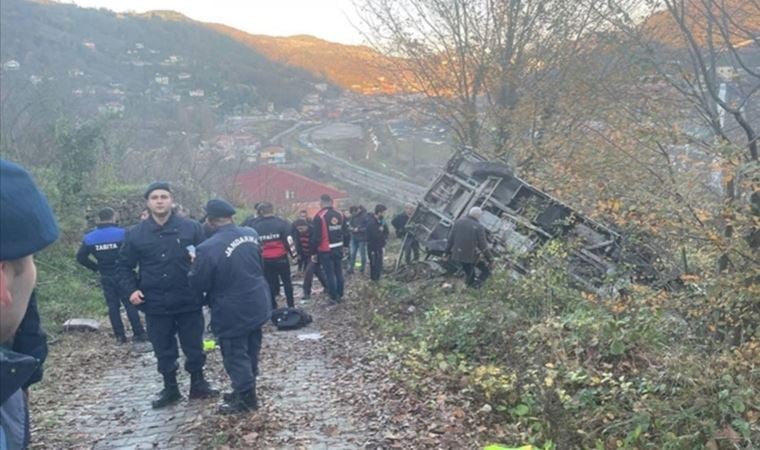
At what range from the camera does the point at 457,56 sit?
1691cm

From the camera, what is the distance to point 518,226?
11516 millimetres

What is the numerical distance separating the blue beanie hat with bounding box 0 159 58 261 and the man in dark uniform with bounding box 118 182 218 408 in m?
4.28

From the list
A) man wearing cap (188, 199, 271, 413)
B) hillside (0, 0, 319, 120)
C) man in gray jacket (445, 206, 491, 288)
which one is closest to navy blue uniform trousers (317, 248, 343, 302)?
man in gray jacket (445, 206, 491, 288)

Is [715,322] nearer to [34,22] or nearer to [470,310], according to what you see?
[470,310]

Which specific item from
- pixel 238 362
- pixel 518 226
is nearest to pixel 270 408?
pixel 238 362

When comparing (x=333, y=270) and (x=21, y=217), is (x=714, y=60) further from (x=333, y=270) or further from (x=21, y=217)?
(x=21, y=217)

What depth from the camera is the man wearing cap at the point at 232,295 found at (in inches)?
222

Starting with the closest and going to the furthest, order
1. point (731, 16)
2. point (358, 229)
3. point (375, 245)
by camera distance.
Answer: point (731, 16) → point (375, 245) → point (358, 229)

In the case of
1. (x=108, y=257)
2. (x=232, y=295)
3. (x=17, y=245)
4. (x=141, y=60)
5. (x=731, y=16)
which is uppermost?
(x=141, y=60)

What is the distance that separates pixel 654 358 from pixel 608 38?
6229 mm

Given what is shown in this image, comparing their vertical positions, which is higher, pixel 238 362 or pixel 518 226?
pixel 518 226

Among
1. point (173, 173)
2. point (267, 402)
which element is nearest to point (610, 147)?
point (267, 402)

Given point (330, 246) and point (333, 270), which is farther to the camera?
point (333, 270)

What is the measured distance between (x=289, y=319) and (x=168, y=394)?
363 cm
